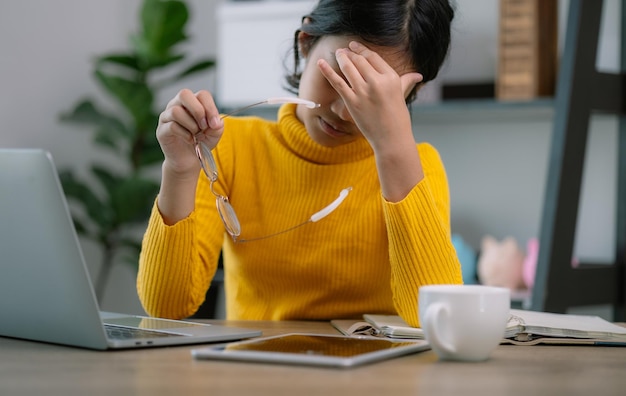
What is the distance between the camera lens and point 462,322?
2.52ft

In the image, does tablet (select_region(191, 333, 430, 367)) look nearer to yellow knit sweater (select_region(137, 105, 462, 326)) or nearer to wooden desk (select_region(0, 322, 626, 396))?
wooden desk (select_region(0, 322, 626, 396))

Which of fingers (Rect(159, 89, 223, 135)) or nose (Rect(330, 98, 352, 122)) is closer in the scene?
fingers (Rect(159, 89, 223, 135))

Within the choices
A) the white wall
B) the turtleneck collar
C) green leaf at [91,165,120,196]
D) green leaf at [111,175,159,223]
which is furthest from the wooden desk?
green leaf at [91,165,120,196]

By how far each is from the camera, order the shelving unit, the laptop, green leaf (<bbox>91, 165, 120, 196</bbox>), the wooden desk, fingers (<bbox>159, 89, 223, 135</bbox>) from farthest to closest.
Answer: green leaf (<bbox>91, 165, 120, 196</bbox>) → the shelving unit → fingers (<bbox>159, 89, 223, 135</bbox>) → the laptop → the wooden desk

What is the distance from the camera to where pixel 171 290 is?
4.00ft

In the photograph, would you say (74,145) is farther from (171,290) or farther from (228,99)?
(171,290)

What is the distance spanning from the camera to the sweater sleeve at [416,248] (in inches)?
44.0

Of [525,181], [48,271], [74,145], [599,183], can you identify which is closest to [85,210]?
[74,145]

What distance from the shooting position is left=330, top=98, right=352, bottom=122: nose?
1220 millimetres

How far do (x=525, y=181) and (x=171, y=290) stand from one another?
1.46 meters

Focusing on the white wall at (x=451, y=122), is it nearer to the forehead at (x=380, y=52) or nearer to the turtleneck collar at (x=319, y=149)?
the turtleneck collar at (x=319, y=149)

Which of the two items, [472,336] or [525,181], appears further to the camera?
[525,181]

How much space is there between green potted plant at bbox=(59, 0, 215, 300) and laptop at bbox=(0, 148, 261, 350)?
187 centimetres

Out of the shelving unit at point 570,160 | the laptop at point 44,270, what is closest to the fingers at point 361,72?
the laptop at point 44,270
